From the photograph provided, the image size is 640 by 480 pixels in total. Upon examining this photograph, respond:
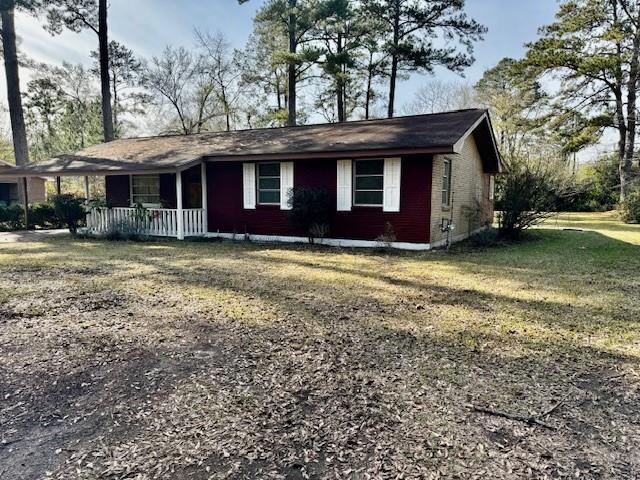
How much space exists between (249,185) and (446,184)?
19.0ft

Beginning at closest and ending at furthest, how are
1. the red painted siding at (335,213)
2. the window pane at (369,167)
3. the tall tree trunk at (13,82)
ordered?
the red painted siding at (335,213)
the window pane at (369,167)
the tall tree trunk at (13,82)

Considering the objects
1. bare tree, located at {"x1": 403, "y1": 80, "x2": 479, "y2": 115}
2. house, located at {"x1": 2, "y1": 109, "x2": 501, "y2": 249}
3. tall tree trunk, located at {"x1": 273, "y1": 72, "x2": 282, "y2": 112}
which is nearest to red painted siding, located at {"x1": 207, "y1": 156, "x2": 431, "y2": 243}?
house, located at {"x1": 2, "y1": 109, "x2": 501, "y2": 249}

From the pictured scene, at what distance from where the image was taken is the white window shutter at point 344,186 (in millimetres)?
11219

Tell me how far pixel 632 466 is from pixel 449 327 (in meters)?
2.37

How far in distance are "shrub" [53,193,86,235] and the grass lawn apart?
8.53m

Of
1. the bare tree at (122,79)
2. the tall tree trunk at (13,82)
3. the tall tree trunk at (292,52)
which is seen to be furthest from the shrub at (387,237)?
the bare tree at (122,79)

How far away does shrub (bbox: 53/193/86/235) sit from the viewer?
14531 mm

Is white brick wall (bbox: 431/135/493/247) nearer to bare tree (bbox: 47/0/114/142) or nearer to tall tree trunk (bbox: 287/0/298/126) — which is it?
tall tree trunk (bbox: 287/0/298/126)

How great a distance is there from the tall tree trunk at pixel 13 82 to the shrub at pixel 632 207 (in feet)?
96.4

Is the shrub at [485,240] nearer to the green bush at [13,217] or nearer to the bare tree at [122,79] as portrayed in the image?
the green bush at [13,217]

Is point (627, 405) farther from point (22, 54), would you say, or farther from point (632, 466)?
point (22, 54)

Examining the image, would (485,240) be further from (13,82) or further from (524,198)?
(13,82)

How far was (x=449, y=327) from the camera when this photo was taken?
4652 mm

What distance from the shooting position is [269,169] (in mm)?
12633
